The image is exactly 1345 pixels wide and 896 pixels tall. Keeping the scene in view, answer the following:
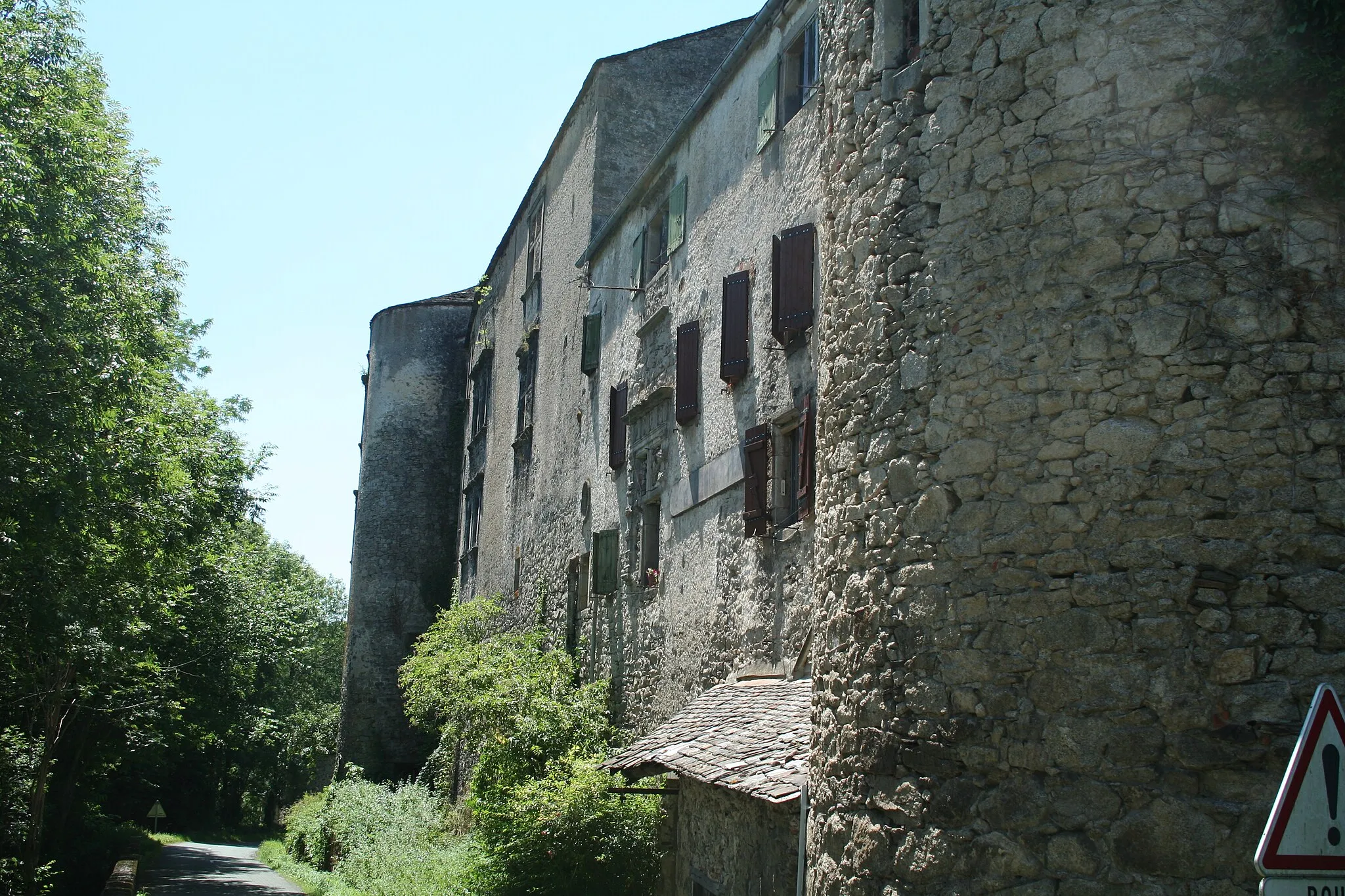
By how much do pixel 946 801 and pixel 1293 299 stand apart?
2.63m

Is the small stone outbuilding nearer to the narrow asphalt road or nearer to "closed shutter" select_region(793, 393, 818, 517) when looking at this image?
"closed shutter" select_region(793, 393, 818, 517)

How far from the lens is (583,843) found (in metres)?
11.9

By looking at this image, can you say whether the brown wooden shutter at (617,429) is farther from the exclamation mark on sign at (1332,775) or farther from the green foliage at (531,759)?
the exclamation mark on sign at (1332,775)

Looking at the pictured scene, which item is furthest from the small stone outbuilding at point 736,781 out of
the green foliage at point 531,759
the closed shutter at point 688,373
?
the closed shutter at point 688,373

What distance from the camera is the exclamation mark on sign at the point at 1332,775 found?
3.41 m

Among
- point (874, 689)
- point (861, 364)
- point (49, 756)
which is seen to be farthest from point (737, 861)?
point (49, 756)

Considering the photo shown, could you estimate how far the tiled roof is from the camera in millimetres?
7859

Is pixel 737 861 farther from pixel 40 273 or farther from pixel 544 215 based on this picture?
pixel 544 215

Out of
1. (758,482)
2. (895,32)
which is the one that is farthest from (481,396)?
(895,32)

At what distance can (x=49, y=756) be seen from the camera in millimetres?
21266

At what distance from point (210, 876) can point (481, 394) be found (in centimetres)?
1354

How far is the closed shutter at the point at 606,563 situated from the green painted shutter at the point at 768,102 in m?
6.42

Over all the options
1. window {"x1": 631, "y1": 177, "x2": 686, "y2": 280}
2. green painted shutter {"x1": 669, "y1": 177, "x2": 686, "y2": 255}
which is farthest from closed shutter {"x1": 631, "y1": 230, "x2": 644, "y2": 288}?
green painted shutter {"x1": 669, "y1": 177, "x2": 686, "y2": 255}

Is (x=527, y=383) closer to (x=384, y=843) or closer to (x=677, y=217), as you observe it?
(x=384, y=843)
